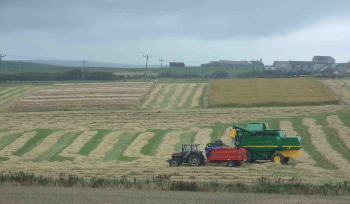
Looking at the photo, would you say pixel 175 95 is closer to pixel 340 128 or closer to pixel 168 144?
pixel 340 128

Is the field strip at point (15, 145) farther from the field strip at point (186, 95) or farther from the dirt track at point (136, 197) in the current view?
the field strip at point (186, 95)

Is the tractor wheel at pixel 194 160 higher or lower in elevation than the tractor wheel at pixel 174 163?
higher

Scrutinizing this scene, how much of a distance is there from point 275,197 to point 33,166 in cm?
1532

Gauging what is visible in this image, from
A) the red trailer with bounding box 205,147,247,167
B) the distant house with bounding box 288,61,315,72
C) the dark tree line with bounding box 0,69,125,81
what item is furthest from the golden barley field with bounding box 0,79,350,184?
the distant house with bounding box 288,61,315,72

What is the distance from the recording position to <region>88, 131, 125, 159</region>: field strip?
32.3 meters

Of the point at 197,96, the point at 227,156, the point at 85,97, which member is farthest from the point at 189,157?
the point at 85,97

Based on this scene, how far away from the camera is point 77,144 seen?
35188mm

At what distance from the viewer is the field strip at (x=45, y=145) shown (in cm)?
3238

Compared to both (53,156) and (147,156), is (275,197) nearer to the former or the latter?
(147,156)

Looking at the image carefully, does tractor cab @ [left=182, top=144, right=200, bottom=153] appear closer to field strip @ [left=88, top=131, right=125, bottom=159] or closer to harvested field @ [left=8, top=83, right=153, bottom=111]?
field strip @ [left=88, top=131, right=125, bottom=159]

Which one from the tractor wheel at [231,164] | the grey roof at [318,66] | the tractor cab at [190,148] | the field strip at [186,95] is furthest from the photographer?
the grey roof at [318,66]

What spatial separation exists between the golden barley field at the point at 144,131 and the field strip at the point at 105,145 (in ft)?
0.22

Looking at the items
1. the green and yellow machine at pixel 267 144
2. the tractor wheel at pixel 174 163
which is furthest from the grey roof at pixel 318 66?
the tractor wheel at pixel 174 163

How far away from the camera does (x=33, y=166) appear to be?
92.2 ft
